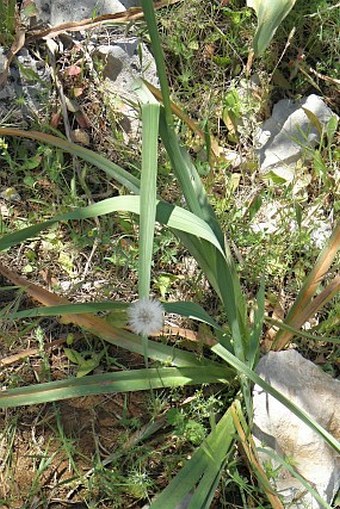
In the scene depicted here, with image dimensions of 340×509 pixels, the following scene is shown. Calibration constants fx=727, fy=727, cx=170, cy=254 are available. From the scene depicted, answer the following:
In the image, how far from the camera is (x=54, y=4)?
2209mm

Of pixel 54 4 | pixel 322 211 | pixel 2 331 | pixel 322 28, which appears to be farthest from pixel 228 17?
pixel 2 331

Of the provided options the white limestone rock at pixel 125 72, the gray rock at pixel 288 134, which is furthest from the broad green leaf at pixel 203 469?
the white limestone rock at pixel 125 72

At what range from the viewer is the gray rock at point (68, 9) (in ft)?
7.25

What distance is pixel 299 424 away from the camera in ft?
5.50

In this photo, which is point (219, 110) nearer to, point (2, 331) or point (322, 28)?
point (322, 28)

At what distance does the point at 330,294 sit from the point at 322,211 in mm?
410

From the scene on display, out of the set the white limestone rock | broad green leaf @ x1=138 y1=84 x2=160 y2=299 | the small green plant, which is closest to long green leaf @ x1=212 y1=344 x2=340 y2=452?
broad green leaf @ x1=138 y1=84 x2=160 y2=299

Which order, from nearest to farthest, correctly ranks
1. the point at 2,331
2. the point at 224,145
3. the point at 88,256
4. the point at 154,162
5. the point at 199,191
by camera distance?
1. the point at 154,162
2. the point at 199,191
3. the point at 2,331
4. the point at 88,256
5. the point at 224,145

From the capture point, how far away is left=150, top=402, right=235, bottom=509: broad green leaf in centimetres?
146

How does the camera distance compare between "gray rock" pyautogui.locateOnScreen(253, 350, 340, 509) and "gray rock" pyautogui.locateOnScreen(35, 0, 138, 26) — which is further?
"gray rock" pyautogui.locateOnScreen(35, 0, 138, 26)

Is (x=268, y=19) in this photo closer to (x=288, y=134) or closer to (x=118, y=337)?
(x=288, y=134)

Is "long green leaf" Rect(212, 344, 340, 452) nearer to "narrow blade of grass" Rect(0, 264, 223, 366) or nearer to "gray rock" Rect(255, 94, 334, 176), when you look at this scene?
"narrow blade of grass" Rect(0, 264, 223, 366)

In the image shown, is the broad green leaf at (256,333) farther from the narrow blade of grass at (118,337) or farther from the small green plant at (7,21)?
the small green plant at (7,21)

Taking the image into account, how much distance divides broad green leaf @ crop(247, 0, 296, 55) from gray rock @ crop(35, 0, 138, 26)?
1.86 feet
